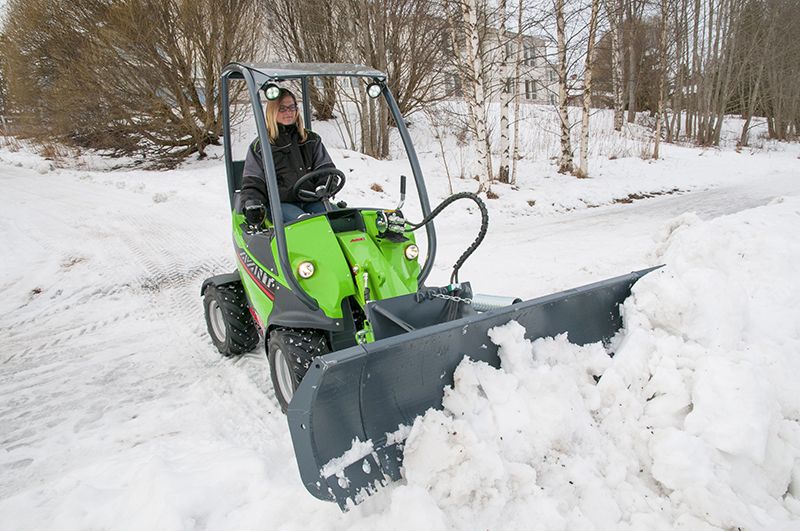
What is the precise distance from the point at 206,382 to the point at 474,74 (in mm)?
8649

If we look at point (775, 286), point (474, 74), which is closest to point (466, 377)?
point (775, 286)

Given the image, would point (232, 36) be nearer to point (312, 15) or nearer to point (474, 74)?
point (312, 15)

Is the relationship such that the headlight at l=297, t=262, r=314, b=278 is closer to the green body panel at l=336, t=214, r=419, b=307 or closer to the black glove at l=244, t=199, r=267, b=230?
the green body panel at l=336, t=214, r=419, b=307

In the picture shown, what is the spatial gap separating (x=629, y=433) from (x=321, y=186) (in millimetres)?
2207

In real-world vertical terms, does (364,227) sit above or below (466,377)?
above

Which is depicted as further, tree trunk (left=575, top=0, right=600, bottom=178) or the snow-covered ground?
tree trunk (left=575, top=0, right=600, bottom=178)

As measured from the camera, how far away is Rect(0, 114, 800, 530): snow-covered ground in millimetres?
1834

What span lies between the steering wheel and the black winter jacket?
0.08 m

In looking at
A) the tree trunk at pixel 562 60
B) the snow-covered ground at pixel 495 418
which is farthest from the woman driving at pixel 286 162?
the tree trunk at pixel 562 60

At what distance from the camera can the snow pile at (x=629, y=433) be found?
1.79 metres

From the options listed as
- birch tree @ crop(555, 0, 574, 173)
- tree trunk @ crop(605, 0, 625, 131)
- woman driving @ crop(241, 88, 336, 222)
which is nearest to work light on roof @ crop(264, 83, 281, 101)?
woman driving @ crop(241, 88, 336, 222)

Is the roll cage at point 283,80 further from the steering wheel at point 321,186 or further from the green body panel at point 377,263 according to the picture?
the steering wheel at point 321,186

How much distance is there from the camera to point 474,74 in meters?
10.2

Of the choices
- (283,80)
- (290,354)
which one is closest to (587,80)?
(283,80)
